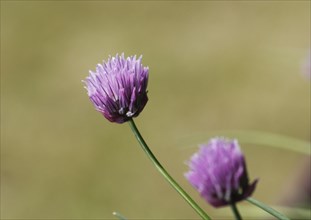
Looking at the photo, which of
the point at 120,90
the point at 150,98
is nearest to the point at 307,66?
the point at 120,90

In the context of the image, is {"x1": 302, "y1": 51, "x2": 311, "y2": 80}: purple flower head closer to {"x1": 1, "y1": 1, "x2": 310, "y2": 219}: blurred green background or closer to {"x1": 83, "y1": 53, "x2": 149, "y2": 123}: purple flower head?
{"x1": 1, "y1": 1, "x2": 310, "y2": 219}: blurred green background

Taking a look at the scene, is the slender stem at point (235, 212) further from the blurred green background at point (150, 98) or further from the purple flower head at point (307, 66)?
the blurred green background at point (150, 98)

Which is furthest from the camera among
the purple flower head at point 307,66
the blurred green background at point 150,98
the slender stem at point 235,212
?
the blurred green background at point 150,98

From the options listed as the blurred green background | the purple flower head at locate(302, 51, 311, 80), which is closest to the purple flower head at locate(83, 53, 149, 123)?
the purple flower head at locate(302, 51, 311, 80)

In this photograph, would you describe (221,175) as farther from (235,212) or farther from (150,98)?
(150,98)

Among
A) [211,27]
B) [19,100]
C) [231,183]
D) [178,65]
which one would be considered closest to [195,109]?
[178,65]

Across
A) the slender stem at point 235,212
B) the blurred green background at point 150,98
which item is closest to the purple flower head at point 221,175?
the slender stem at point 235,212

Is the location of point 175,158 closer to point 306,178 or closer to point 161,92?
point 161,92
